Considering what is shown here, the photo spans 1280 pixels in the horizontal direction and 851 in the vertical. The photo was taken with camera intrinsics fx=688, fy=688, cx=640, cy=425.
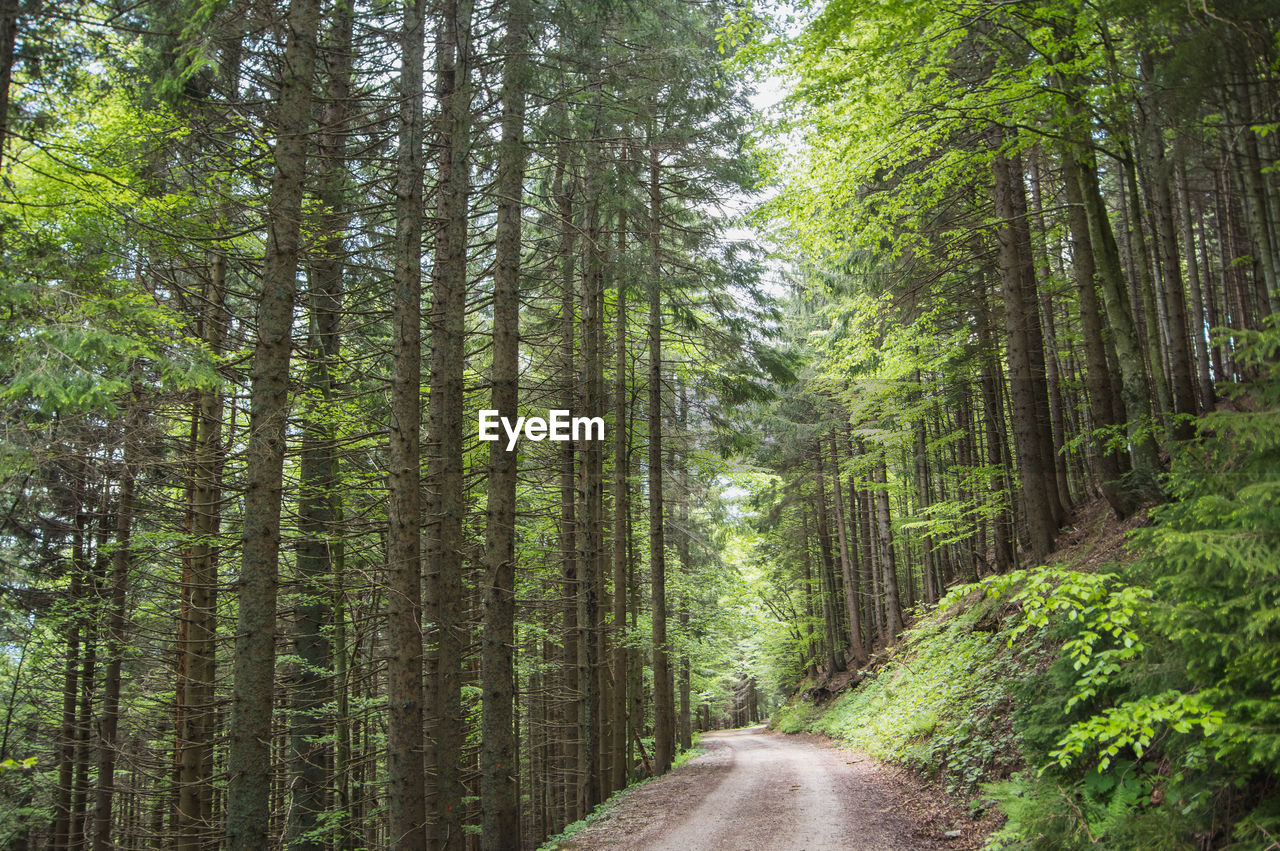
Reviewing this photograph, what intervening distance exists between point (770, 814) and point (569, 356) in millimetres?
8830

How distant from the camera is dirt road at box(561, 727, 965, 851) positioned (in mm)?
8023

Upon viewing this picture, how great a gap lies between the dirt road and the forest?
106 centimetres

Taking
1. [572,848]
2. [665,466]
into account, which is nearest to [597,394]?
[665,466]

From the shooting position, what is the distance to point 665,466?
18938 mm

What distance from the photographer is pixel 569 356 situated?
14.1 meters

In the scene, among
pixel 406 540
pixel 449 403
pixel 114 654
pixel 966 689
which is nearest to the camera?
pixel 406 540

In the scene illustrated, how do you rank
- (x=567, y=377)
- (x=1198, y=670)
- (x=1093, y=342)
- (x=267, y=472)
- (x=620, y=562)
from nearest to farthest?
(x=1198, y=670)
(x=267, y=472)
(x=1093, y=342)
(x=620, y=562)
(x=567, y=377)

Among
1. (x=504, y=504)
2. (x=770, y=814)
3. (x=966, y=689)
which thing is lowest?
(x=770, y=814)

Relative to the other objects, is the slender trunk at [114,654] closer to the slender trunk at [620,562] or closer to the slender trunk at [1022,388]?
the slender trunk at [620,562]

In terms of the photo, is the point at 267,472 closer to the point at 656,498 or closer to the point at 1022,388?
the point at 656,498

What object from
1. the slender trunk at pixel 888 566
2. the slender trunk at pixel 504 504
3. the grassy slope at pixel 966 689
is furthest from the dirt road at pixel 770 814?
the slender trunk at pixel 888 566

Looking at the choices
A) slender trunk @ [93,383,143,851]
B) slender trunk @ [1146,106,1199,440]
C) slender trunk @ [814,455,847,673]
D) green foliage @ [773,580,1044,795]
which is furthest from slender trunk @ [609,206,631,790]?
slender trunk @ [814,455,847,673]

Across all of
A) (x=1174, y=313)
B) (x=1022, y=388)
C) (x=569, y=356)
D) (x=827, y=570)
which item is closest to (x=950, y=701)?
(x=1022, y=388)

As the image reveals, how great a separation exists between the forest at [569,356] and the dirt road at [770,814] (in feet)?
3.46
